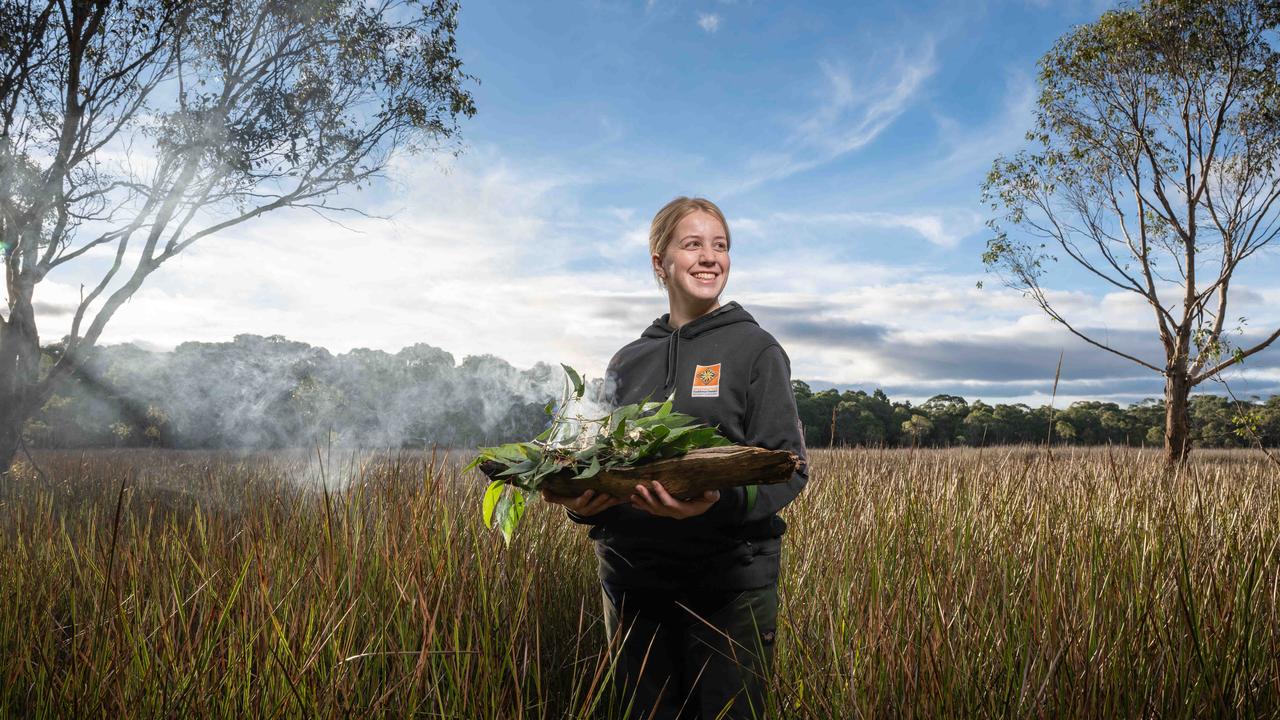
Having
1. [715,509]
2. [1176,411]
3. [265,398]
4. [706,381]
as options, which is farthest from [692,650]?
[1176,411]

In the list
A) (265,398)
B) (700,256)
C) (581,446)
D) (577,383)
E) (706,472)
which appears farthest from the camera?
(265,398)

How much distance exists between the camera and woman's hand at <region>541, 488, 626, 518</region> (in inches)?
79.0

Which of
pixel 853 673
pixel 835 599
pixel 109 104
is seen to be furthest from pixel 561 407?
pixel 109 104

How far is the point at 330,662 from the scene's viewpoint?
2582 mm

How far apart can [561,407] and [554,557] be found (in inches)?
82.5

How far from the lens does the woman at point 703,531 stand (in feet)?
6.82

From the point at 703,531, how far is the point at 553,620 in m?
1.99

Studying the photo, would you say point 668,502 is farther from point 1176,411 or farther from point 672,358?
point 1176,411

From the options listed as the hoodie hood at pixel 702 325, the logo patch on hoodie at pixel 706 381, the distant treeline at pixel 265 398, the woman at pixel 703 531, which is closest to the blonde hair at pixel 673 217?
the woman at pixel 703 531

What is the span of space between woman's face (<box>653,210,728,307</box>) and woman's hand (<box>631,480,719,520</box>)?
2.35 feet

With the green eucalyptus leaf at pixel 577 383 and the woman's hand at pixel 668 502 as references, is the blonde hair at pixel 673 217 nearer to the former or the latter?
the green eucalyptus leaf at pixel 577 383

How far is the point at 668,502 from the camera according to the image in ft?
6.12

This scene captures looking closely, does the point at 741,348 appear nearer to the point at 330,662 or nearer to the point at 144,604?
the point at 330,662

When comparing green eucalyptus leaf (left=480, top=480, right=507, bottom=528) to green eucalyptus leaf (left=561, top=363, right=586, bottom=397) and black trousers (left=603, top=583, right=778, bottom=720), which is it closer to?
green eucalyptus leaf (left=561, top=363, right=586, bottom=397)
